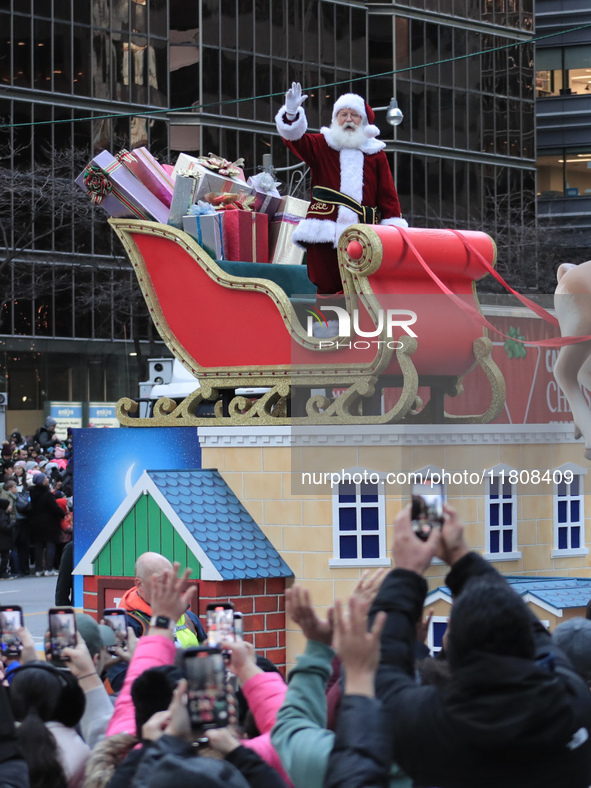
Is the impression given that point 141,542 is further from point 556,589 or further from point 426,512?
point 426,512

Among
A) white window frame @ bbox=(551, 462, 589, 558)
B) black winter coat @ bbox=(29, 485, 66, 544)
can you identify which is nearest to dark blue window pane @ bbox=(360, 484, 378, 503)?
white window frame @ bbox=(551, 462, 589, 558)

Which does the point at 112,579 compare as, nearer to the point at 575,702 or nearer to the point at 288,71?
the point at 575,702

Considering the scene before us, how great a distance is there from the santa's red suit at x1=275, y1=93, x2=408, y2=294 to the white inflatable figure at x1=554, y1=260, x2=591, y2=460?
138 cm

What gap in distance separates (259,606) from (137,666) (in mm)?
4793

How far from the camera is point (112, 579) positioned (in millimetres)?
8523

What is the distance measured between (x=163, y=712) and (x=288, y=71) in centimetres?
3859

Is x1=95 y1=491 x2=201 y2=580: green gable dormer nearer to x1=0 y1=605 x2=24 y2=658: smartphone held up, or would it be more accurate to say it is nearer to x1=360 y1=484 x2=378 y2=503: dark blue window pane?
x1=360 y1=484 x2=378 y2=503: dark blue window pane

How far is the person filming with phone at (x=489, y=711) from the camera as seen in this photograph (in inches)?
111

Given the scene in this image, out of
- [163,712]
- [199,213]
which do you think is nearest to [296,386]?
[199,213]

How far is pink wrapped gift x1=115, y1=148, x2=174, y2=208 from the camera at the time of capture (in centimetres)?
962

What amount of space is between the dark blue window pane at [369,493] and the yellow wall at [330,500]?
0.09 metres

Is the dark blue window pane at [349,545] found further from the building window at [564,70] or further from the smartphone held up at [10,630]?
the building window at [564,70]

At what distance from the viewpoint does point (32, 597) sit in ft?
50.8

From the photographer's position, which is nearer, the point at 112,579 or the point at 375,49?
the point at 112,579
